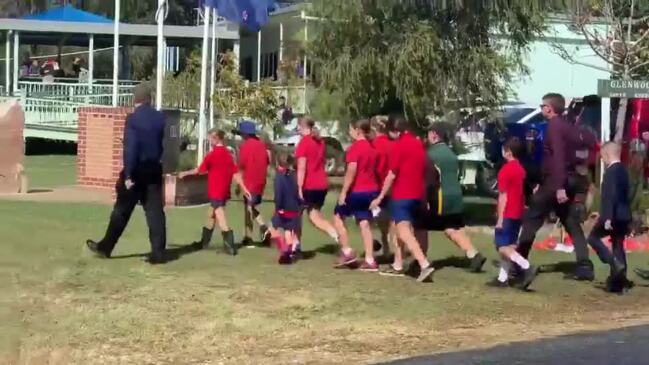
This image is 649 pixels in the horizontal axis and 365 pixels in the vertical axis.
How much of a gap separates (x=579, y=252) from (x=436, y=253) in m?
2.13

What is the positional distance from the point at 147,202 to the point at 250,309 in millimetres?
2663

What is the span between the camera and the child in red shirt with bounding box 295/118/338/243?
43.4ft

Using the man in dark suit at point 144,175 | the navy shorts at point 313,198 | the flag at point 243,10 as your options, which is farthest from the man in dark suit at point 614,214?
the flag at point 243,10

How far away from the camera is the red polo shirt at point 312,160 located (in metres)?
13.2

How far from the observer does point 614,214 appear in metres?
12.0

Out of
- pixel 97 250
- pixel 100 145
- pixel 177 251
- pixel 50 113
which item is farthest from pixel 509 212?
pixel 50 113

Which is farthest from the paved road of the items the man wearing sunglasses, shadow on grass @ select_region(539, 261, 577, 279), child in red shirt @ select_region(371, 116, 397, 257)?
child in red shirt @ select_region(371, 116, 397, 257)

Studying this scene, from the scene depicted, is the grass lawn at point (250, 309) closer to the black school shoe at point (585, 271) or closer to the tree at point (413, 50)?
the black school shoe at point (585, 271)

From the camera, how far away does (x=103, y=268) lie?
12406 mm

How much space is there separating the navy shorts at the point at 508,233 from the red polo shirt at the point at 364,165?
58.2 inches

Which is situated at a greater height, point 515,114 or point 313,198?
point 515,114

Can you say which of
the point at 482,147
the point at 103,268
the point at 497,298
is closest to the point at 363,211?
the point at 497,298

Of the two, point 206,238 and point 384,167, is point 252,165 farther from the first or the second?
point 384,167

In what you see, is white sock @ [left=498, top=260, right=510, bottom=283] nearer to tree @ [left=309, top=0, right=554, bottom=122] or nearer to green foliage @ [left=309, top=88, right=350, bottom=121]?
→ tree @ [left=309, top=0, right=554, bottom=122]
